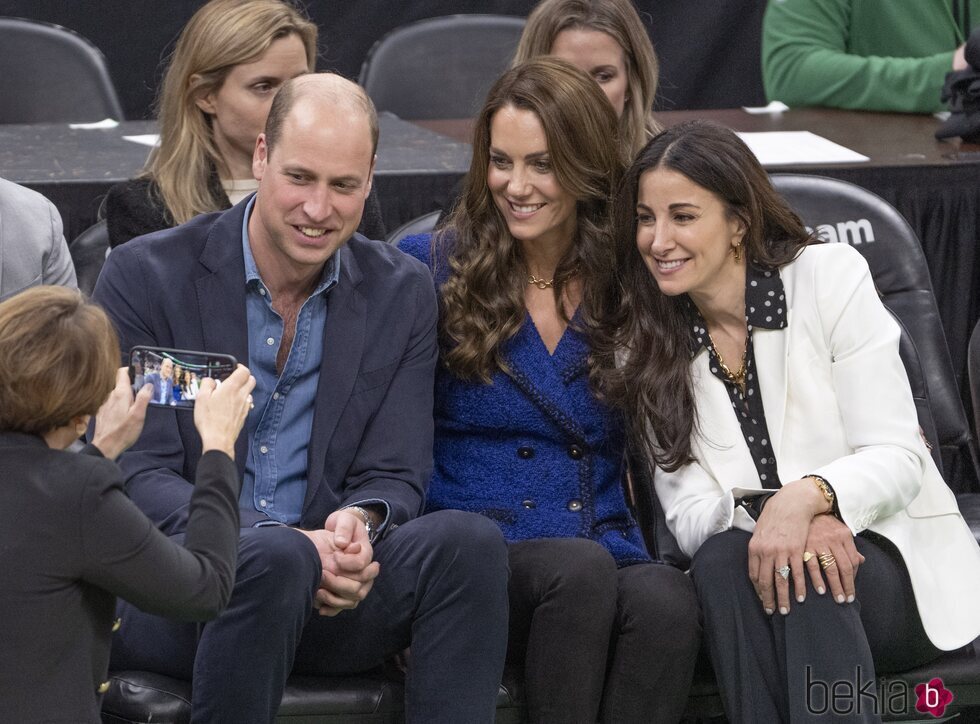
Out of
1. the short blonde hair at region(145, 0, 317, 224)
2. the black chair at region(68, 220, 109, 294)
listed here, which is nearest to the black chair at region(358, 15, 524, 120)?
the short blonde hair at region(145, 0, 317, 224)

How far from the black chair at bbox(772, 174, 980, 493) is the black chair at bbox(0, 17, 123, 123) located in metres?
2.58

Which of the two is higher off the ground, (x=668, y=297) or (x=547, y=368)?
(x=668, y=297)

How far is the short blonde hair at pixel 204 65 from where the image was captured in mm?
3156

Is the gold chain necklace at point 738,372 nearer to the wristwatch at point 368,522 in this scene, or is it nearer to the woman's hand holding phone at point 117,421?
the wristwatch at point 368,522

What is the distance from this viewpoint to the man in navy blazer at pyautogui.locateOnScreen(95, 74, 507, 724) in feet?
7.35

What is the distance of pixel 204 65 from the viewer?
319 cm

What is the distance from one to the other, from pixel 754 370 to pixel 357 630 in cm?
89

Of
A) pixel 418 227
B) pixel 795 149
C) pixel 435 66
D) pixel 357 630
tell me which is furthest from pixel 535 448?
pixel 435 66

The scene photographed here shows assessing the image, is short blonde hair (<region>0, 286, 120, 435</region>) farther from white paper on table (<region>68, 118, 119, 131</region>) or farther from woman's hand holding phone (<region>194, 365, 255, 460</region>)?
white paper on table (<region>68, 118, 119, 131</region>)

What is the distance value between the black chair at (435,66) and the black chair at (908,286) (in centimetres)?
199

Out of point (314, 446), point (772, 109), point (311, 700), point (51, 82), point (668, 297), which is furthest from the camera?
point (51, 82)

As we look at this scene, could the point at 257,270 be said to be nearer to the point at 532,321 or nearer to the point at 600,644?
the point at 532,321

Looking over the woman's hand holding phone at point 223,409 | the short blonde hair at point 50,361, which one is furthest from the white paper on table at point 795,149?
the short blonde hair at point 50,361

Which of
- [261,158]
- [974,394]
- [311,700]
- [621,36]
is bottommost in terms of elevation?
[311,700]
